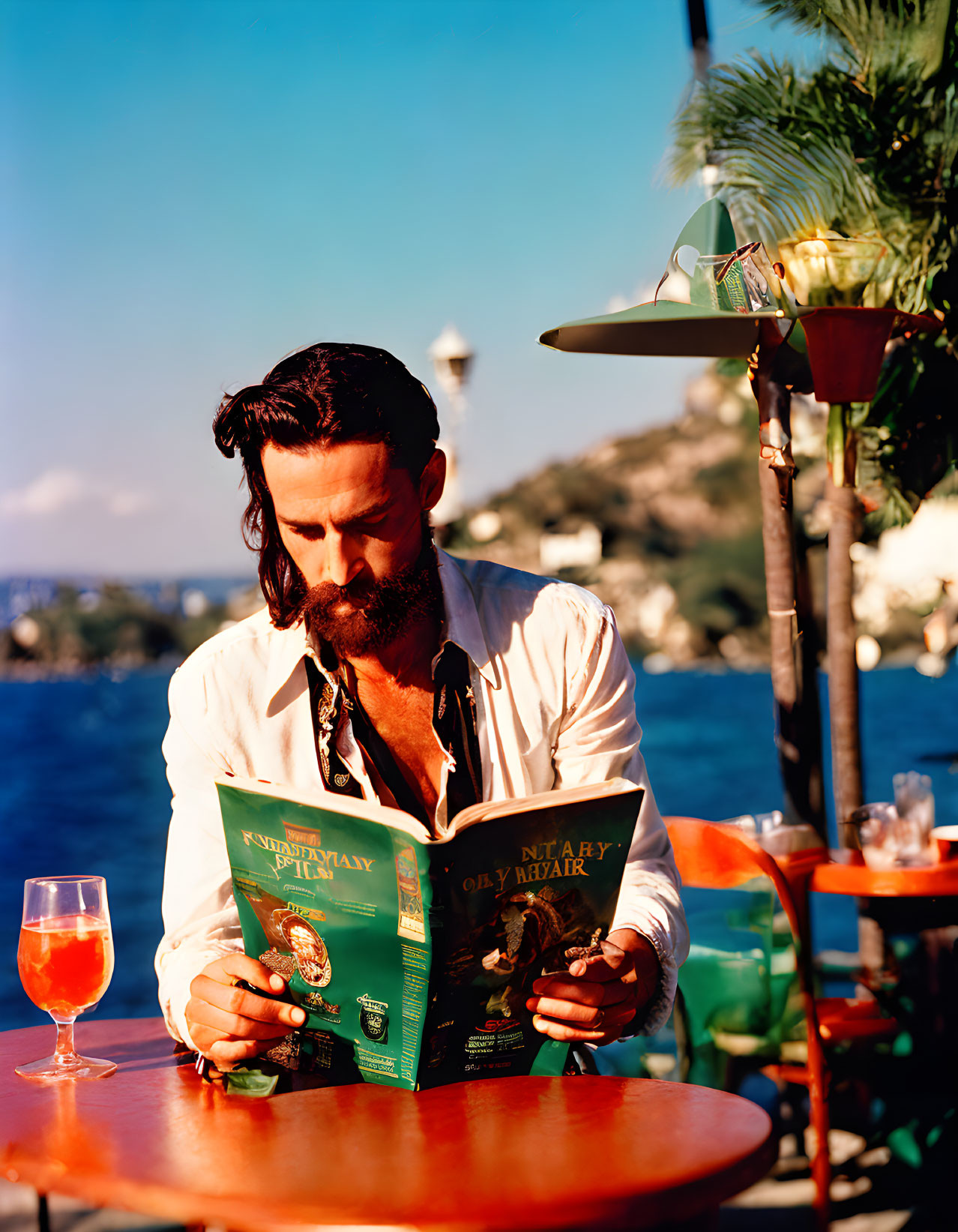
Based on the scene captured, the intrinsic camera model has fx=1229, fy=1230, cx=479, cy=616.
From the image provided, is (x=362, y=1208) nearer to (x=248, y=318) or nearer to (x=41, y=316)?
(x=248, y=318)

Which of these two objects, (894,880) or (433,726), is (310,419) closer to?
(433,726)

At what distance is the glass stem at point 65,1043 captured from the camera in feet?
4.26

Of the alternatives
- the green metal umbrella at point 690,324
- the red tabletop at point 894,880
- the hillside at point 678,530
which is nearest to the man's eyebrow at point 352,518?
the green metal umbrella at point 690,324

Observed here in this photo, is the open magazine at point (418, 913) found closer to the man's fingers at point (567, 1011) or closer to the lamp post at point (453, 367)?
the man's fingers at point (567, 1011)

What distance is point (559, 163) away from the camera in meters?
42.8

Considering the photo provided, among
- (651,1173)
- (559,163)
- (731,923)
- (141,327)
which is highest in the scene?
(559,163)

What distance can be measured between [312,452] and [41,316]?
153 feet

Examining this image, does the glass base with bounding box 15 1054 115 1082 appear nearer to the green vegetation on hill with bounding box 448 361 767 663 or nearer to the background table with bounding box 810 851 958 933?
the background table with bounding box 810 851 958 933

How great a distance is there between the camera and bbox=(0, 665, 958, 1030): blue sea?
2936cm

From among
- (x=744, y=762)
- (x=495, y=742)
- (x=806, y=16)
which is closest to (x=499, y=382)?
(x=744, y=762)

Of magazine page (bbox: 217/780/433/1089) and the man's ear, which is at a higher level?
the man's ear

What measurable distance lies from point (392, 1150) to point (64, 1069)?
0.44m

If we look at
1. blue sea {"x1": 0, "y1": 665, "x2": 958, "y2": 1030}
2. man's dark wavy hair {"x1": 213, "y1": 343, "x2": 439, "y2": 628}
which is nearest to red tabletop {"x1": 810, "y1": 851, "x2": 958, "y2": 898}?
man's dark wavy hair {"x1": 213, "y1": 343, "x2": 439, "y2": 628}

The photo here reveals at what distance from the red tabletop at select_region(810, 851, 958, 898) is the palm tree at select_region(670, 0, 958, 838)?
748mm
